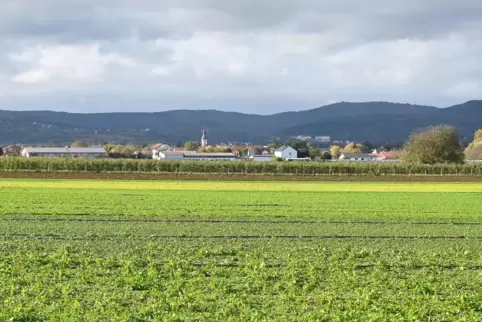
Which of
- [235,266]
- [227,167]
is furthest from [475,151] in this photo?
[235,266]

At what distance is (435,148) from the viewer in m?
123

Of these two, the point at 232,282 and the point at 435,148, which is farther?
the point at 435,148

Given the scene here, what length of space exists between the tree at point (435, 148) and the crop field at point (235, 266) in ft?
294

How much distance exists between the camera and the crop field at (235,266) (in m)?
14.0

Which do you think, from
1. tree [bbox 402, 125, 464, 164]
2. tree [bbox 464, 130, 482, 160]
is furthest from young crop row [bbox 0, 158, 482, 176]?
tree [bbox 464, 130, 482, 160]

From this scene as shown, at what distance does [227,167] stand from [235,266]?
79.6 meters

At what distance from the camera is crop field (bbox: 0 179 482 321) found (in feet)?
46.1

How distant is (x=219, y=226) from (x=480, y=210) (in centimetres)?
1938

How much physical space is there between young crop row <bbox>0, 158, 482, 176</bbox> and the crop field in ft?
190

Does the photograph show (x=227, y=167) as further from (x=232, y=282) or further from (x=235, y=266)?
(x=232, y=282)

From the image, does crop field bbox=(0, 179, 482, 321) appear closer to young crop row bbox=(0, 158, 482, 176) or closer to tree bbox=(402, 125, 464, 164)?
young crop row bbox=(0, 158, 482, 176)

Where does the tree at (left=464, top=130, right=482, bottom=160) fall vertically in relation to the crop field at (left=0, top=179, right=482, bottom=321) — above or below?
above

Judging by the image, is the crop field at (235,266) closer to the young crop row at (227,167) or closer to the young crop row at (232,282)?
the young crop row at (232,282)

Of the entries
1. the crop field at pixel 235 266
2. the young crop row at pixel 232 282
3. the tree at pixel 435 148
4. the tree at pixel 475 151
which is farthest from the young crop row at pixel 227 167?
the tree at pixel 475 151
